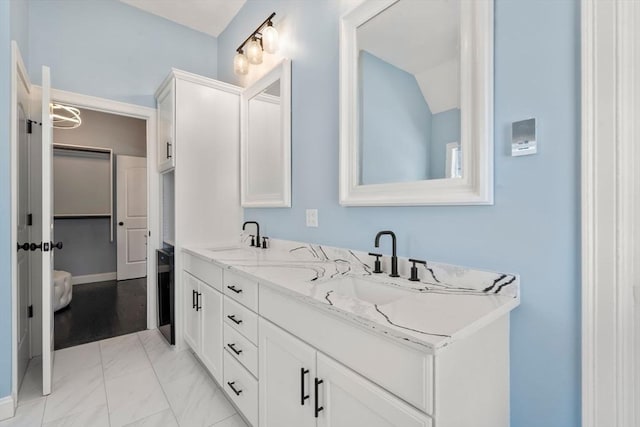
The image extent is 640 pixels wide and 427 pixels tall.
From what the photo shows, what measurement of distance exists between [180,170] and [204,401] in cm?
166

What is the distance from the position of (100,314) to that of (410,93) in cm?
371

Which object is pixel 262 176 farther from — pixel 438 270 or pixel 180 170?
pixel 438 270

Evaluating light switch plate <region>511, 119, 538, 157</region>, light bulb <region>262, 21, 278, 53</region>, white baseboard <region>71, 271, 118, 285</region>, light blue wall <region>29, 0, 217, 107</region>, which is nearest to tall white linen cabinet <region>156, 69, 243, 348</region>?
light blue wall <region>29, 0, 217, 107</region>

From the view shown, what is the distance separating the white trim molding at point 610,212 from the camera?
0.83 m

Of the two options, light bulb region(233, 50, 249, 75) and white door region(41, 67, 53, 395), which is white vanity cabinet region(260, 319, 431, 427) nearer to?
white door region(41, 67, 53, 395)

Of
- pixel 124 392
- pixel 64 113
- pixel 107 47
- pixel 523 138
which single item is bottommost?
pixel 124 392

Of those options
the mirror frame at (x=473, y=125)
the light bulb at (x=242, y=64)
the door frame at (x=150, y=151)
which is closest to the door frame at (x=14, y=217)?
the door frame at (x=150, y=151)

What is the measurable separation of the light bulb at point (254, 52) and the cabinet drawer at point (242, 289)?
1.69 m

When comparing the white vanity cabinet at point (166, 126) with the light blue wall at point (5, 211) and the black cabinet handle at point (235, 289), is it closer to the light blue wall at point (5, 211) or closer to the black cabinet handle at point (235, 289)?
the light blue wall at point (5, 211)

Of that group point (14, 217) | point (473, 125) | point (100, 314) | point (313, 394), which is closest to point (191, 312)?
point (14, 217)

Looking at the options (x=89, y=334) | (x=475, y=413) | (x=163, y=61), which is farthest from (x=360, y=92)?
(x=89, y=334)

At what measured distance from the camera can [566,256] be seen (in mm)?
941

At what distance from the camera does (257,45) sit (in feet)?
7.78

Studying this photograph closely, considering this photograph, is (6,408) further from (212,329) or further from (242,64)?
(242,64)
